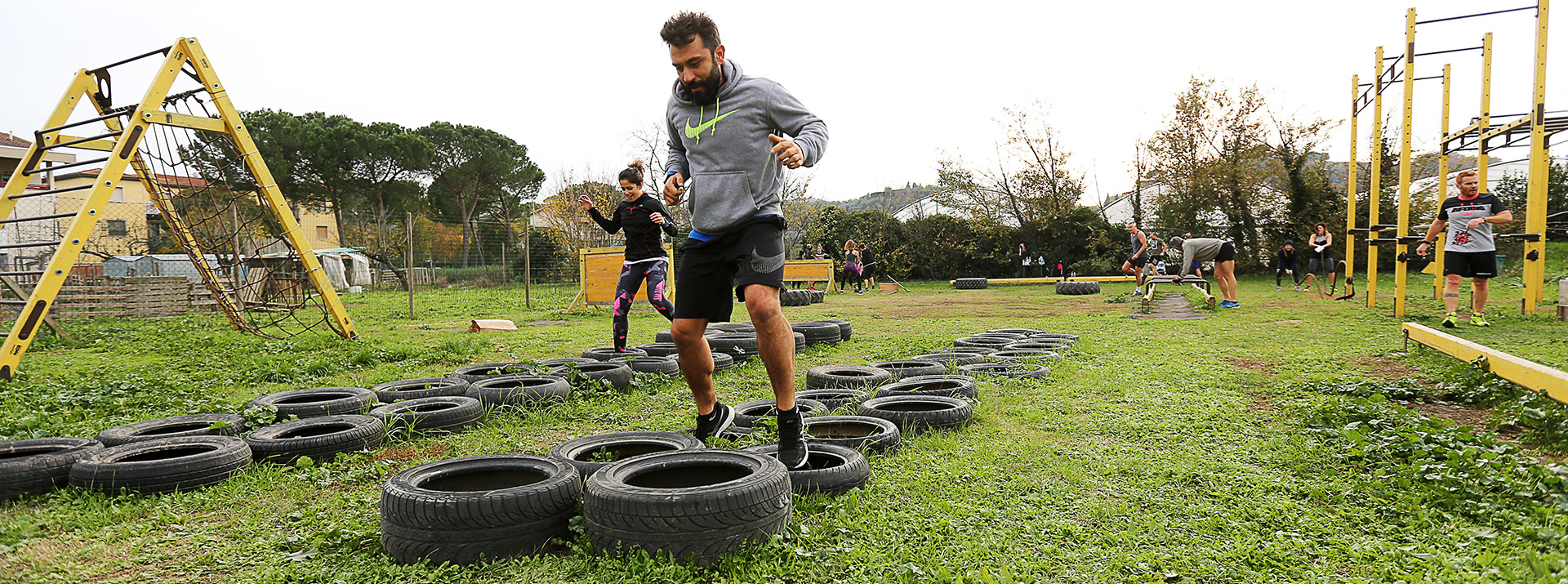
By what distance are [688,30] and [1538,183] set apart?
1085 cm

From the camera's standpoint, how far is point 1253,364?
19.0 feet

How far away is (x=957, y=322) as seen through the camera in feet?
35.3

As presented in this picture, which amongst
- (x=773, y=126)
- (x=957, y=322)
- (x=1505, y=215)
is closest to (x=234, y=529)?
(x=773, y=126)

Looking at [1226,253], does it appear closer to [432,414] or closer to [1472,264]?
[1472,264]

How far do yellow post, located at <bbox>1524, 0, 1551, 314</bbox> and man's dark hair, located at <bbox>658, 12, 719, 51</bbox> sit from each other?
10170mm

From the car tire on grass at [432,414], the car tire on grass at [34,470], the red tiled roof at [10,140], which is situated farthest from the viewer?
the red tiled roof at [10,140]

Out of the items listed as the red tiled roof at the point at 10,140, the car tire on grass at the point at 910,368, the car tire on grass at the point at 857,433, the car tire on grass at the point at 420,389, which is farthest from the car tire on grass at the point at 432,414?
the red tiled roof at the point at 10,140

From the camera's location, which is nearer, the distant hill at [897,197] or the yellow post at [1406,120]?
the yellow post at [1406,120]

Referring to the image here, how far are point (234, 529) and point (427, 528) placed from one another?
2.80 ft

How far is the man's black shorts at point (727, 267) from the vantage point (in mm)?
2936

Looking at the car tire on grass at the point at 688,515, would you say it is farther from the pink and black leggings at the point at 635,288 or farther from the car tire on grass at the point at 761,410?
the pink and black leggings at the point at 635,288

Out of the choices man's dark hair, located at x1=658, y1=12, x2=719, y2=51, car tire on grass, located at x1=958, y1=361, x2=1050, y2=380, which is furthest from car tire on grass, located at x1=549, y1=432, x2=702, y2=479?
car tire on grass, located at x1=958, y1=361, x2=1050, y2=380

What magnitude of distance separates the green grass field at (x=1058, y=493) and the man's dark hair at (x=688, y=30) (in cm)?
175

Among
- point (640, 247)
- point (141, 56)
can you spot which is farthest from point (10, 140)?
point (640, 247)
